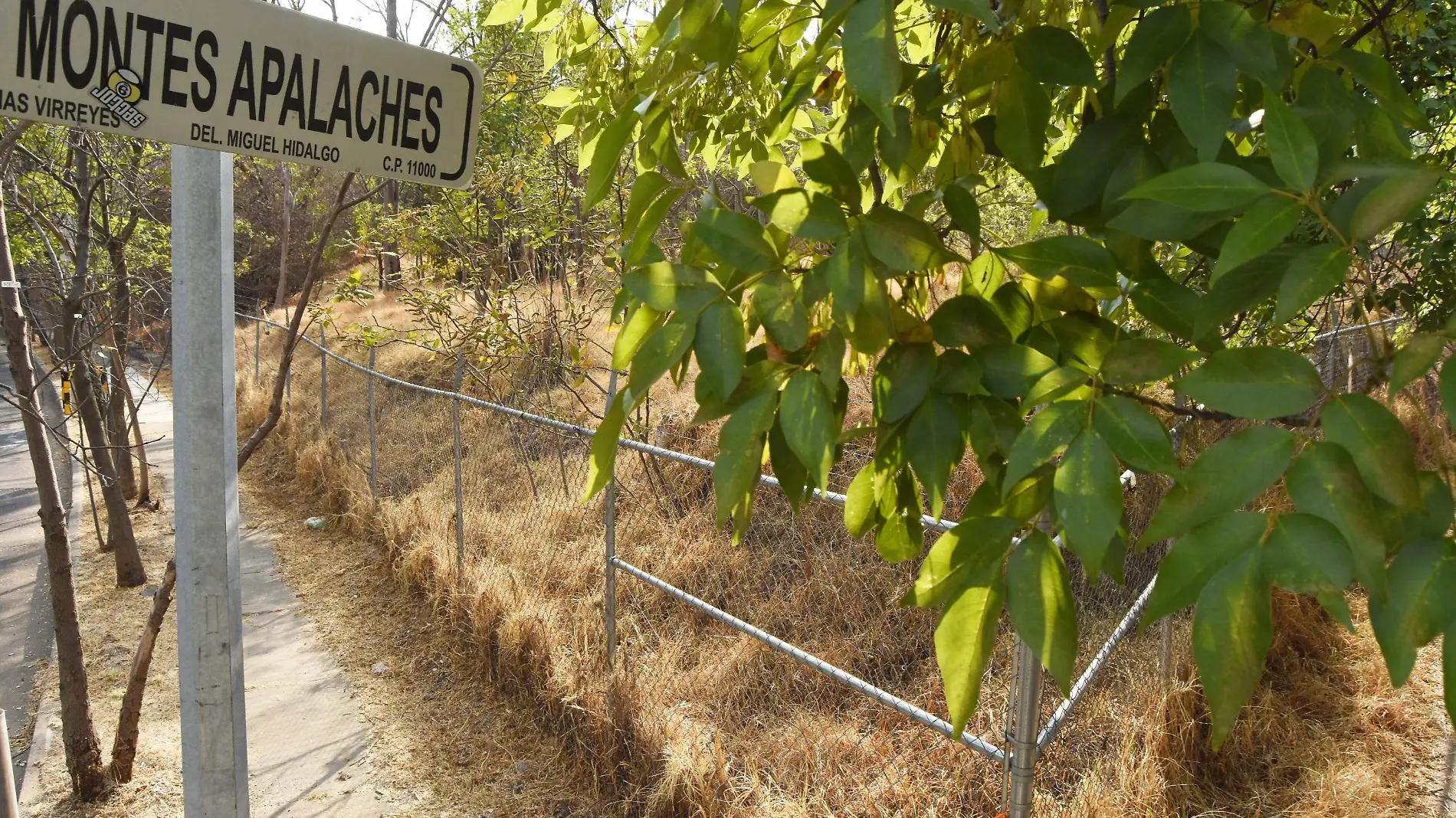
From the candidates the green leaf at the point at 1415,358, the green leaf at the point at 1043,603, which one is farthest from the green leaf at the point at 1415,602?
the green leaf at the point at 1043,603

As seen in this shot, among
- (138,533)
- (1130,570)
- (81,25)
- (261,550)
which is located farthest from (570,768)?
(138,533)

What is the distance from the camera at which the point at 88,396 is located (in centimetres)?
677

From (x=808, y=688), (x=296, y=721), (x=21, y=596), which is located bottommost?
(x=21, y=596)

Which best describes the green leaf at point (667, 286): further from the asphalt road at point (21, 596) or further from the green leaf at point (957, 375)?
the asphalt road at point (21, 596)

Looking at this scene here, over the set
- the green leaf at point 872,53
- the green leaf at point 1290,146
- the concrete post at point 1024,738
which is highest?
the green leaf at point 872,53

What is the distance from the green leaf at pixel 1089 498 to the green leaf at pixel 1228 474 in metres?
0.03

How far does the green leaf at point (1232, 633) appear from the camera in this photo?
66 centimetres

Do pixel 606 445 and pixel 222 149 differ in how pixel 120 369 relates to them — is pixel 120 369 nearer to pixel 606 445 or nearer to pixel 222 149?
pixel 222 149

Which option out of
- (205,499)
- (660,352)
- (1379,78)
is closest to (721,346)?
(660,352)

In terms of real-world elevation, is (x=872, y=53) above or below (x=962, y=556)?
above

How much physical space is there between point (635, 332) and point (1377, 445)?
0.65 m

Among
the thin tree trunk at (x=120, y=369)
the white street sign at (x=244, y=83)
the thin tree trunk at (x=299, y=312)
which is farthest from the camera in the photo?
the thin tree trunk at (x=120, y=369)

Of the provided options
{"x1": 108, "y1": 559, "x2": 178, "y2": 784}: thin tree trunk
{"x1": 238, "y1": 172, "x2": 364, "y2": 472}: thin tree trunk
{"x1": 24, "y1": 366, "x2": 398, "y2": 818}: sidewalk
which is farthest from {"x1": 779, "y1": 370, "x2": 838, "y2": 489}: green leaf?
{"x1": 108, "y1": 559, "x2": 178, "y2": 784}: thin tree trunk

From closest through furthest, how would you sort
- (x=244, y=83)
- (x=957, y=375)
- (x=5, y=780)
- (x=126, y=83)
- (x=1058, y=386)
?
(x=1058, y=386) → (x=957, y=375) → (x=126, y=83) → (x=244, y=83) → (x=5, y=780)
